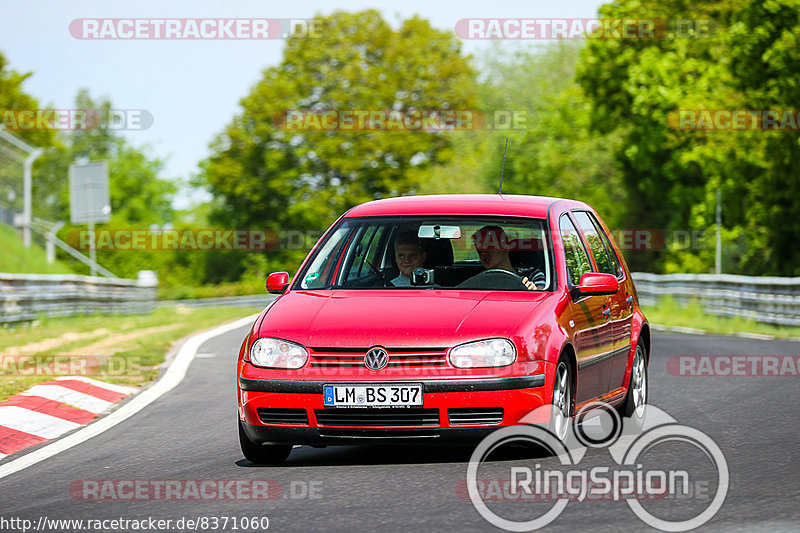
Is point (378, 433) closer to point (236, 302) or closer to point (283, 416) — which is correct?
point (283, 416)

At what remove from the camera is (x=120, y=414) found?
35.7 ft

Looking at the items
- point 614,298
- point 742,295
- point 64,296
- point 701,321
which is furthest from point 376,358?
point 701,321

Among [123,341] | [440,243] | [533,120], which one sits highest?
[533,120]

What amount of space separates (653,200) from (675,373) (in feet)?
127

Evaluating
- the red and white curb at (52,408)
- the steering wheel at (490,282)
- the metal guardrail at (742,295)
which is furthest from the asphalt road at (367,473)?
the metal guardrail at (742,295)

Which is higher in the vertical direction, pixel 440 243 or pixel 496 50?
pixel 496 50

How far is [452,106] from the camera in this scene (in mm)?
69062

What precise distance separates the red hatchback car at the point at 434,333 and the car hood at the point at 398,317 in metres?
0.01

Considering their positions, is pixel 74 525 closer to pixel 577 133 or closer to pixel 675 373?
pixel 675 373

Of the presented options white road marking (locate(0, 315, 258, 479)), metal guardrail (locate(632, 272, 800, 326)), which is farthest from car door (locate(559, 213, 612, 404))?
metal guardrail (locate(632, 272, 800, 326))

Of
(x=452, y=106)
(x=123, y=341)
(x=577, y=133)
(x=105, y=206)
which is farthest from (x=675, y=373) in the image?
(x=452, y=106)

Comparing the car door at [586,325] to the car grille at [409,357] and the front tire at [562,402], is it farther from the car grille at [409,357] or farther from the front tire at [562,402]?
the car grille at [409,357]

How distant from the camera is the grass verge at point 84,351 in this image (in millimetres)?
13680

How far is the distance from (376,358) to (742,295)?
19.6 metres
